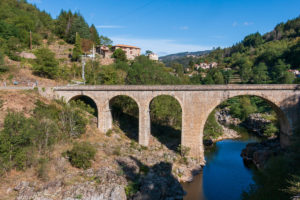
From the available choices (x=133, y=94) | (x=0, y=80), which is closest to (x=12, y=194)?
(x=133, y=94)

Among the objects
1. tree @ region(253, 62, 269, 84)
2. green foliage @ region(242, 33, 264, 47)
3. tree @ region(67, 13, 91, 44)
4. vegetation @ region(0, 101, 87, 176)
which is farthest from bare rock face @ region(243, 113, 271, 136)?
green foliage @ region(242, 33, 264, 47)

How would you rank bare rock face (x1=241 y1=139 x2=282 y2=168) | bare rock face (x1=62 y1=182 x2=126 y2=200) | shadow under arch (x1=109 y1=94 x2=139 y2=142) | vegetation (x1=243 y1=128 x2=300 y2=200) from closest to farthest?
vegetation (x1=243 y1=128 x2=300 y2=200) < bare rock face (x1=62 y1=182 x2=126 y2=200) < bare rock face (x1=241 y1=139 x2=282 y2=168) < shadow under arch (x1=109 y1=94 x2=139 y2=142)

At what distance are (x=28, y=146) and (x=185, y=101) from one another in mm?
14109

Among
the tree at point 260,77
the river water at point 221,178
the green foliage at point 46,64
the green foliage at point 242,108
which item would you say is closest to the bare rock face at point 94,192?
the river water at point 221,178

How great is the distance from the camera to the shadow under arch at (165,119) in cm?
2822

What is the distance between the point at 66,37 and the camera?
181ft

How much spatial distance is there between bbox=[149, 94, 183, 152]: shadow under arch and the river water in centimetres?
517

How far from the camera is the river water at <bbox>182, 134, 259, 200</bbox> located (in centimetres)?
1762

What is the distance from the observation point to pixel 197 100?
824 inches

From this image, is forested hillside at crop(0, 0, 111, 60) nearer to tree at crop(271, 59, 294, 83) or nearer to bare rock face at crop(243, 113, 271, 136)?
bare rock face at crop(243, 113, 271, 136)

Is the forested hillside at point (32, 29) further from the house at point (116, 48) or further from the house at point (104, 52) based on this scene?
the house at point (116, 48)

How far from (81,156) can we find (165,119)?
16743 millimetres

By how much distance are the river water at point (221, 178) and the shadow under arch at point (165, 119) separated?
5167 millimetres

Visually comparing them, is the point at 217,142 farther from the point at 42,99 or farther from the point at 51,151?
the point at 42,99
